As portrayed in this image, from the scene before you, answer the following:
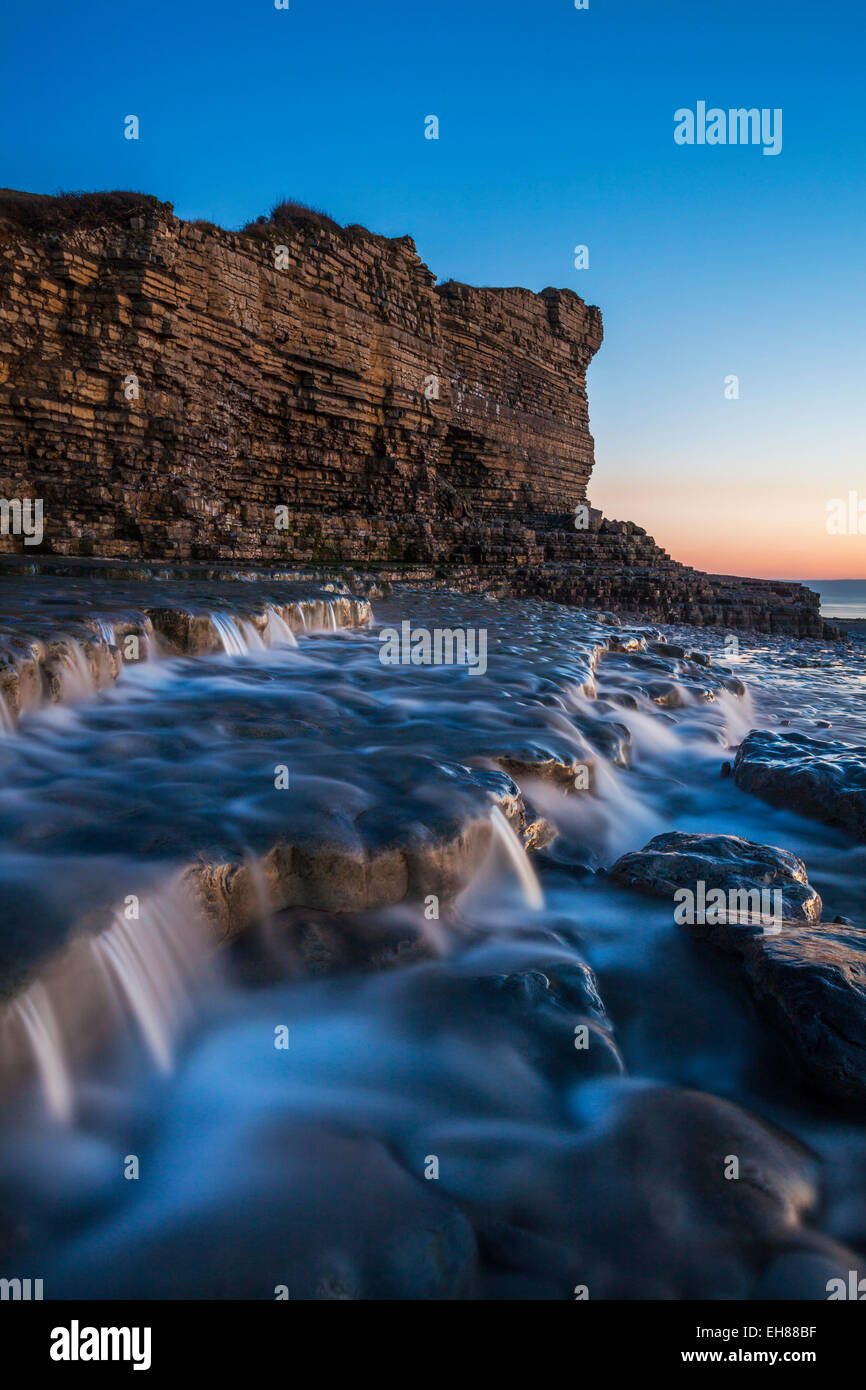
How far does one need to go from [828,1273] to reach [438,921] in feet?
4.44

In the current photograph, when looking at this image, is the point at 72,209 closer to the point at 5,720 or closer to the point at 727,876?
the point at 5,720

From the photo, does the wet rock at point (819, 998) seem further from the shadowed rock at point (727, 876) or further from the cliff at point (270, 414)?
the cliff at point (270, 414)

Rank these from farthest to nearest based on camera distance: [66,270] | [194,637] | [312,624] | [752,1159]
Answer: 1. [66,270]
2. [312,624]
3. [194,637]
4. [752,1159]

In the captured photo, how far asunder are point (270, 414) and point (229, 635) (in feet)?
48.8

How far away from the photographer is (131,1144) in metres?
1.62

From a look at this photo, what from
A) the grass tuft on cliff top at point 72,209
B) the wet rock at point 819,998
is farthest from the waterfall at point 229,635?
the grass tuft on cliff top at point 72,209

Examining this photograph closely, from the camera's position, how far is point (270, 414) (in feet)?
62.3

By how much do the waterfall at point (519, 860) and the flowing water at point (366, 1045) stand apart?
0.01 m

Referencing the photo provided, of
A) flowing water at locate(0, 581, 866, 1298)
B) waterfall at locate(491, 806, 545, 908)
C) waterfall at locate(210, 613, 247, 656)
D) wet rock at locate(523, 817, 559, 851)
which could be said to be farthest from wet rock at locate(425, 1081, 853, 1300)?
waterfall at locate(210, 613, 247, 656)

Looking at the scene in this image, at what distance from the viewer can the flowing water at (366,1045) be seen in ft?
4.72

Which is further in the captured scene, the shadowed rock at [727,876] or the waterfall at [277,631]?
the waterfall at [277,631]
